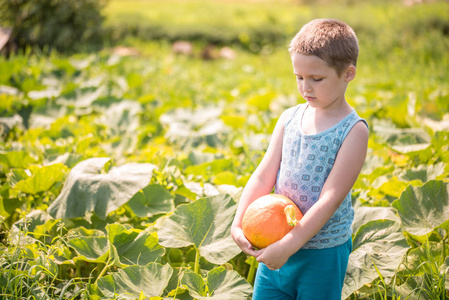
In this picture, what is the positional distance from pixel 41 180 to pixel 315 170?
134 cm

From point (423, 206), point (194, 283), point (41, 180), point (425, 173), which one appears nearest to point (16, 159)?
point (41, 180)

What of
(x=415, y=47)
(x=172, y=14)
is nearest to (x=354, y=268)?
(x=415, y=47)

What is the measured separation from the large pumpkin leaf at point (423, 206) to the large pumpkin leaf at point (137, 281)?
3.30 feet

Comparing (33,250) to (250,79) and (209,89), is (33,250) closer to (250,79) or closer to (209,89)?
(209,89)

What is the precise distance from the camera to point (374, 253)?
1.69 meters

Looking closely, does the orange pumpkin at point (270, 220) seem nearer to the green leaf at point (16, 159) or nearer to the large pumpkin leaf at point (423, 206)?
the large pumpkin leaf at point (423, 206)

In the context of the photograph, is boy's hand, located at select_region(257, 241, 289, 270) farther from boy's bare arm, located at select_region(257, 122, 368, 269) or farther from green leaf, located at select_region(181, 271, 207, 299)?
green leaf, located at select_region(181, 271, 207, 299)

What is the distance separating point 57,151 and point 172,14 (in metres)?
8.79

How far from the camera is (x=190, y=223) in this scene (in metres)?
1.71

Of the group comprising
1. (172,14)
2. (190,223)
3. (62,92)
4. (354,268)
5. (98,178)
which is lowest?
(354,268)

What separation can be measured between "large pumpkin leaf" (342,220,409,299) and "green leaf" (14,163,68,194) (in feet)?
4.54

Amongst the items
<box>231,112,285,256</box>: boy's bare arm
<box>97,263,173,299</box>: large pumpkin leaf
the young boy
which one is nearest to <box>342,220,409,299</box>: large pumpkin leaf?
the young boy

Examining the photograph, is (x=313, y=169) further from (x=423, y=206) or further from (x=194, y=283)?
(x=423, y=206)

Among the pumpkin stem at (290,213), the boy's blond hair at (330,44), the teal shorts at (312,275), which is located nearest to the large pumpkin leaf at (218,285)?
the teal shorts at (312,275)
